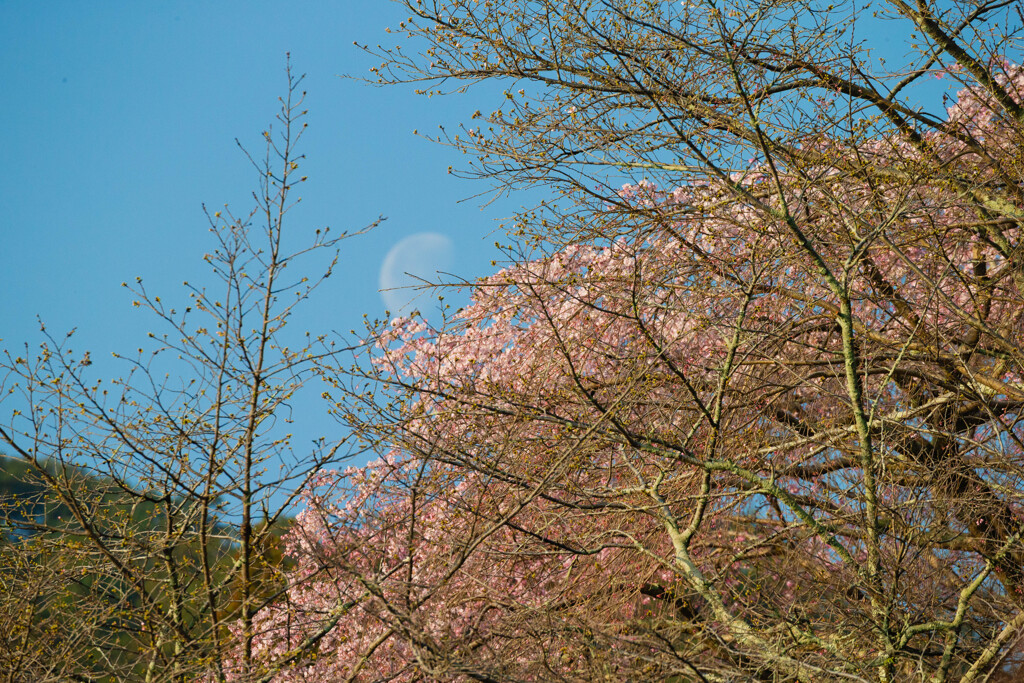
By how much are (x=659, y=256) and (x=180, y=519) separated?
4.35 meters

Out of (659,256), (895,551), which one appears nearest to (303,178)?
(659,256)

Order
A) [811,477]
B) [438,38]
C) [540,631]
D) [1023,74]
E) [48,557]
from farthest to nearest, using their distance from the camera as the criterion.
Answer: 1. [1023,74]
2. [811,477]
3. [438,38]
4. [48,557]
5. [540,631]

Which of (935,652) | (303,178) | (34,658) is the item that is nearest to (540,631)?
(935,652)

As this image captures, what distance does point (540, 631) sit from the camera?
4883mm

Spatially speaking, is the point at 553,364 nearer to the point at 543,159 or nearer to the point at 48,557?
A: the point at 543,159

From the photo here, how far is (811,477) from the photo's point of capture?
759 centimetres

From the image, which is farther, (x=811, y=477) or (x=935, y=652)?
(x=811, y=477)

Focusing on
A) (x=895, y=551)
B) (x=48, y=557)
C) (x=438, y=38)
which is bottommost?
(x=895, y=551)

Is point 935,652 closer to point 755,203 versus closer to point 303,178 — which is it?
point 755,203

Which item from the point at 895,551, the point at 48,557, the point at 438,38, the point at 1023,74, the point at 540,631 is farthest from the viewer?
the point at 1023,74

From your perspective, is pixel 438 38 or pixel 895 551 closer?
pixel 895 551

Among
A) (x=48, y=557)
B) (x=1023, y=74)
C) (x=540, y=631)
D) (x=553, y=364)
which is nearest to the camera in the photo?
(x=540, y=631)

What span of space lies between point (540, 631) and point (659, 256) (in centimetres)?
357

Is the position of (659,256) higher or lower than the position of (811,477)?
higher
